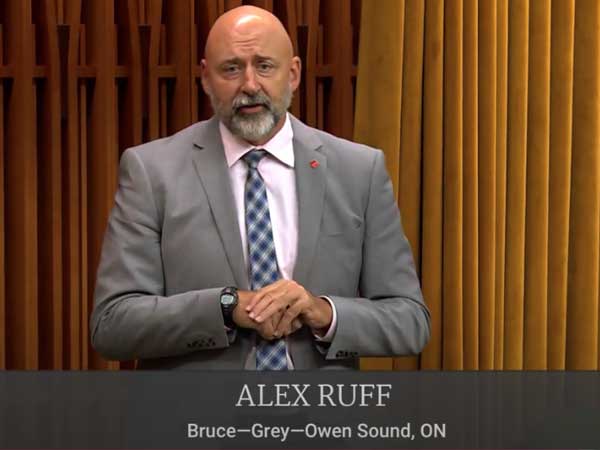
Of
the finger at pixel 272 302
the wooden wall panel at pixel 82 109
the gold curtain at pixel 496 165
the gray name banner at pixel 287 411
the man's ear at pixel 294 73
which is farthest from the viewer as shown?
the wooden wall panel at pixel 82 109

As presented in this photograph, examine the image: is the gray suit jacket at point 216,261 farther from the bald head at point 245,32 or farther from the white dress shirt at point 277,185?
the bald head at point 245,32

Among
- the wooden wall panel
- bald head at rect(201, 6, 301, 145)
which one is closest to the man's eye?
bald head at rect(201, 6, 301, 145)

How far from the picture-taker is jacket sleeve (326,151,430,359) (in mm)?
2197

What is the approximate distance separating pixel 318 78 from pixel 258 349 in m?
1.12

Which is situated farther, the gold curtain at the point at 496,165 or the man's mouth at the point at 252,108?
the gold curtain at the point at 496,165

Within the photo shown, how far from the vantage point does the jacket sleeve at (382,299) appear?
2.20 m

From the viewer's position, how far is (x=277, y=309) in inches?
82.6

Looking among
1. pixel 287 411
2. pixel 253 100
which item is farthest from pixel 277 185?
pixel 287 411

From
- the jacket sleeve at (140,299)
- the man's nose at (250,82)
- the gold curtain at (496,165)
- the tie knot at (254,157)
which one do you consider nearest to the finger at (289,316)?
the jacket sleeve at (140,299)

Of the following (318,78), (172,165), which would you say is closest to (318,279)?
(172,165)

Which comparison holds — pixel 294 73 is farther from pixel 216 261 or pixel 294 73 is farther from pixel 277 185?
pixel 216 261

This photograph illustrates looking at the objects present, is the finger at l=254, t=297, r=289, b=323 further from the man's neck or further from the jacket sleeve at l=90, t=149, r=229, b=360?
the man's neck

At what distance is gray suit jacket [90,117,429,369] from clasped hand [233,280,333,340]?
0.05m

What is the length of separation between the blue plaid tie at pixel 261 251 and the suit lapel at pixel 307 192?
0.05m
